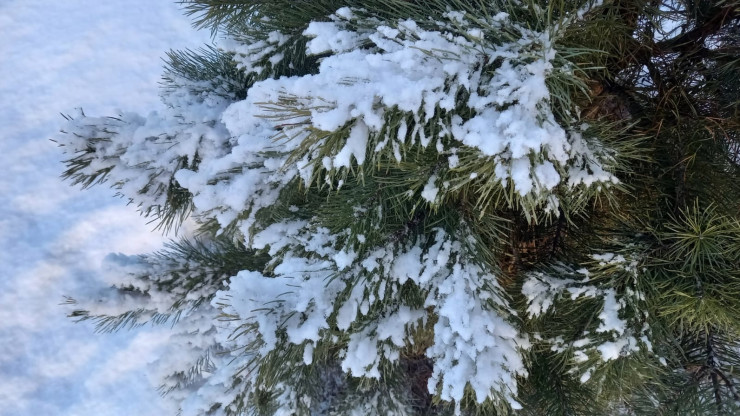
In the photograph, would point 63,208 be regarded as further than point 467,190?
Yes

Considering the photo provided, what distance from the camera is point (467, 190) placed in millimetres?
583

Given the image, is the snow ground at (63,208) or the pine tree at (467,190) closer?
the pine tree at (467,190)

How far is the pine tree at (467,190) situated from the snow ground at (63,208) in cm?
96

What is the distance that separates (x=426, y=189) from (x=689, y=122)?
41 cm

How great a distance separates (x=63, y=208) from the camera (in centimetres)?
176

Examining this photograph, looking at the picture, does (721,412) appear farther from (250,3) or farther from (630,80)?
(250,3)

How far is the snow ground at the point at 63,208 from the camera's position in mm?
1656

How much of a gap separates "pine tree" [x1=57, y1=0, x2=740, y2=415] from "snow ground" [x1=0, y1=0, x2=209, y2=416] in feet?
3.16

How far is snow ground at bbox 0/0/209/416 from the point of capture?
1.66 metres

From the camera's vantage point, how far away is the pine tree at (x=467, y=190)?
0.40 meters

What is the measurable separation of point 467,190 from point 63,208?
5.68ft

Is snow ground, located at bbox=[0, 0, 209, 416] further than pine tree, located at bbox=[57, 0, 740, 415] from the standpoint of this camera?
Yes

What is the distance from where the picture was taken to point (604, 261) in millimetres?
608

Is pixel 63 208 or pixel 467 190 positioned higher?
pixel 467 190
